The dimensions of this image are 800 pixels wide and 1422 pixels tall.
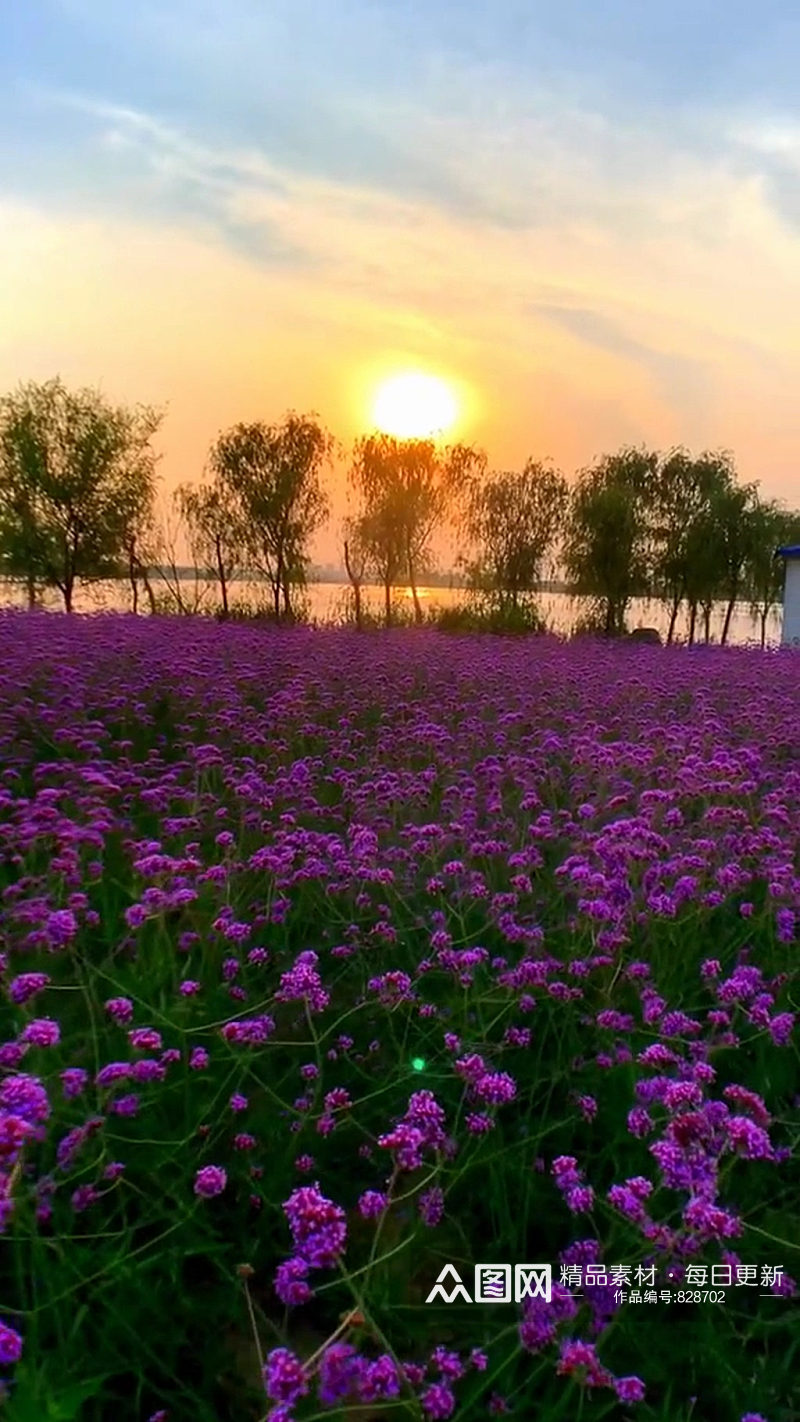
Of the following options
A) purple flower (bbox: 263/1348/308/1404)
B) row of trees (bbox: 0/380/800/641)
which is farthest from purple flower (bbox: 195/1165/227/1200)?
row of trees (bbox: 0/380/800/641)

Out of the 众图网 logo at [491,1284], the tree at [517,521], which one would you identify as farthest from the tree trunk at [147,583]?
the 众图网 logo at [491,1284]

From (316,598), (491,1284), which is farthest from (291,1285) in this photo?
(316,598)

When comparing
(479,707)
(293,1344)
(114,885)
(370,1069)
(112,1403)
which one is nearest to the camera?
(112,1403)

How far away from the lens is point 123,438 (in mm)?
23984

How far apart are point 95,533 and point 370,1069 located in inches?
934

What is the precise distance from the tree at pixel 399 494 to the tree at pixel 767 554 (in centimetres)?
990

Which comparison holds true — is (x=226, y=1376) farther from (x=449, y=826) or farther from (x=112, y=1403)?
(x=449, y=826)

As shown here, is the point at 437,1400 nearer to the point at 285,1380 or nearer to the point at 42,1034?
the point at 285,1380

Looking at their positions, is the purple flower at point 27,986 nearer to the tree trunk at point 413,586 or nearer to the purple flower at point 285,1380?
the purple flower at point 285,1380

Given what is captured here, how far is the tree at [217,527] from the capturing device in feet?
83.7

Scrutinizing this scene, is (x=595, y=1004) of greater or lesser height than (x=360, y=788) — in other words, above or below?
below

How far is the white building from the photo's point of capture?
78.1ft

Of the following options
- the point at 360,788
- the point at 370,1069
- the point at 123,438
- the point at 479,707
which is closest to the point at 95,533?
the point at 123,438

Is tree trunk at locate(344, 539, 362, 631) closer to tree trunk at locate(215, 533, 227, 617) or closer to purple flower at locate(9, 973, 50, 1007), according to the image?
tree trunk at locate(215, 533, 227, 617)
